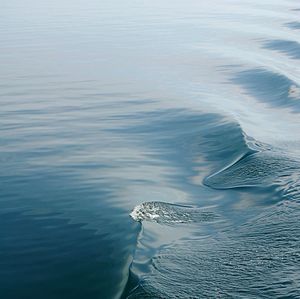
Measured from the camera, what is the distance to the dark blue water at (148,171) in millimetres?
11523

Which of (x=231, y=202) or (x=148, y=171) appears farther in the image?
(x=148, y=171)

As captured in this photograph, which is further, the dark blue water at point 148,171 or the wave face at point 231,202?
the dark blue water at point 148,171

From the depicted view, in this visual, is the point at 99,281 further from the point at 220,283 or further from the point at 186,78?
the point at 186,78

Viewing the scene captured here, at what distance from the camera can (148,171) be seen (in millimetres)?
17297

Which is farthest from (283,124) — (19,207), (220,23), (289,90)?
(220,23)

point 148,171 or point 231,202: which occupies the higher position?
point 148,171

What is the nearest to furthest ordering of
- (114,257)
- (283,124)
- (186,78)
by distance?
(114,257)
(283,124)
(186,78)

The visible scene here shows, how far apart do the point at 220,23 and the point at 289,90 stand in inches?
941

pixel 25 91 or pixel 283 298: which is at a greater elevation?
pixel 25 91

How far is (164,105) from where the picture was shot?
80.2ft

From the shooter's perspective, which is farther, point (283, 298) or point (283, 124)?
point (283, 124)

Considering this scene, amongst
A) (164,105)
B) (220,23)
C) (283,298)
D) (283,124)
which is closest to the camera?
(283,298)

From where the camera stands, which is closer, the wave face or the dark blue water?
the wave face

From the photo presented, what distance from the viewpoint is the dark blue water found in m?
11.5
